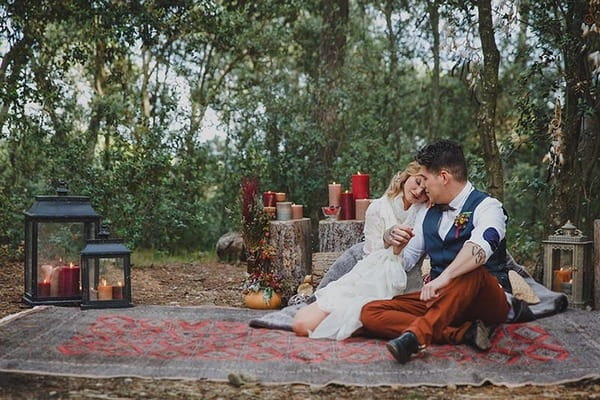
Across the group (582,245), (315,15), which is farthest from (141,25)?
(582,245)

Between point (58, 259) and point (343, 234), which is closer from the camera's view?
point (58, 259)

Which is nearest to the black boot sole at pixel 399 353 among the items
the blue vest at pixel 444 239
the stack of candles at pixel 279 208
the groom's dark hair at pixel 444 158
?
the blue vest at pixel 444 239

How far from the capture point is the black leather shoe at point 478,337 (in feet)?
13.1

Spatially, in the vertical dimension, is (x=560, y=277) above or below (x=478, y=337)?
above

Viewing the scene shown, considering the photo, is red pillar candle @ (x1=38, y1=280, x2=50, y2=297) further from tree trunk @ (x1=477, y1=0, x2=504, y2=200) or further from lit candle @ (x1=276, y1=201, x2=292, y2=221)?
tree trunk @ (x1=477, y1=0, x2=504, y2=200)

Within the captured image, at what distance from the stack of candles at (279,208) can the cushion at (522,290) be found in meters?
1.84

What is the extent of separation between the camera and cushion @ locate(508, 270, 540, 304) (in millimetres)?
5143

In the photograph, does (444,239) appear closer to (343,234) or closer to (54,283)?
(343,234)

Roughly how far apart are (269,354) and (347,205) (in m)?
2.37

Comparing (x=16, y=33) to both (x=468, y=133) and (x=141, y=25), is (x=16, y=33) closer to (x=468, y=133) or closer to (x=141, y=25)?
(x=141, y=25)

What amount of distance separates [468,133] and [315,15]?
3.13 metres

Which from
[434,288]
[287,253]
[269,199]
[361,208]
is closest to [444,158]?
[434,288]

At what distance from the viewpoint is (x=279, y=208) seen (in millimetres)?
6262

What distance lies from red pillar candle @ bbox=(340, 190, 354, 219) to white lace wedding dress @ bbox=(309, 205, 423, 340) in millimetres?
1466
